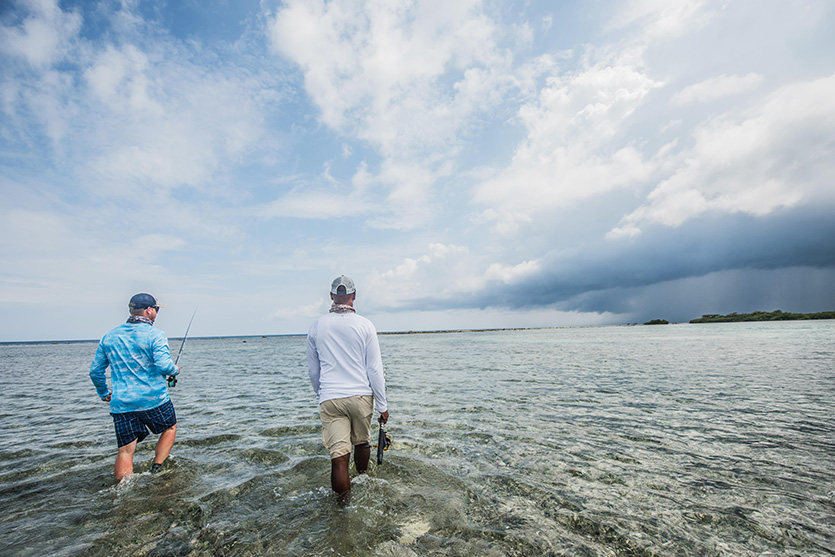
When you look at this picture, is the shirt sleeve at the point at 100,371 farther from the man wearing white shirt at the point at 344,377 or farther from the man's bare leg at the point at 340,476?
the man's bare leg at the point at 340,476

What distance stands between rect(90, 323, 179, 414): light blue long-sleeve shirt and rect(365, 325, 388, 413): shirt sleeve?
3.93 m

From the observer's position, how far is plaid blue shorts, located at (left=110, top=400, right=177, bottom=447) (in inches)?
282

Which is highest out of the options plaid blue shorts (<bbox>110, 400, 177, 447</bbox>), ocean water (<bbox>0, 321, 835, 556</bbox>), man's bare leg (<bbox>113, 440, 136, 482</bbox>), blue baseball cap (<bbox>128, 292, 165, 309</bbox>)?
blue baseball cap (<bbox>128, 292, 165, 309</bbox>)

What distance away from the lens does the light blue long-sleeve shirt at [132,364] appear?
707 cm

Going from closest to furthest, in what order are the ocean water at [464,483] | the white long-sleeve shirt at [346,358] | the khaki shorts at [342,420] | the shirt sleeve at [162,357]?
the ocean water at [464,483] < the khaki shorts at [342,420] < the white long-sleeve shirt at [346,358] < the shirt sleeve at [162,357]

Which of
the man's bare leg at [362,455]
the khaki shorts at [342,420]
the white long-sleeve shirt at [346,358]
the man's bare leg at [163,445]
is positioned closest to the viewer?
the khaki shorts at [342,420]

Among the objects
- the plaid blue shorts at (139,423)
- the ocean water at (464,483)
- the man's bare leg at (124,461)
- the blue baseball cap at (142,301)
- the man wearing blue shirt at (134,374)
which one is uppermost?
the blue baseball cap at (142,301)

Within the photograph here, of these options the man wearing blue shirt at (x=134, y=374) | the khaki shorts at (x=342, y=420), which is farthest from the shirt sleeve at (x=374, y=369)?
the man wearing blue shirt at (x=134, y=374)

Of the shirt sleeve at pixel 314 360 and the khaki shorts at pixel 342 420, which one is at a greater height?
the shirt sleeve at pixel 314 360

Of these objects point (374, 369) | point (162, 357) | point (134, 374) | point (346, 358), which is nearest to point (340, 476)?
point (374, 369)

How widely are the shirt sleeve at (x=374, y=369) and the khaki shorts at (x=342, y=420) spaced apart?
17 centimetres

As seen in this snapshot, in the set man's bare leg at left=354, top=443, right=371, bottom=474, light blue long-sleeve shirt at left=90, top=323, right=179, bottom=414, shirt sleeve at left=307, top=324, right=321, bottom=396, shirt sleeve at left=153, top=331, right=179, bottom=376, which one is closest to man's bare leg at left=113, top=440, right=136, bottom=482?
light blue long-sleeve shirt at left=90, top=323, right=179, bottom=414

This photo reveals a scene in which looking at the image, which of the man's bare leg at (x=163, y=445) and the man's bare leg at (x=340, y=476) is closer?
the man's bare leg at (x=340, y=476)

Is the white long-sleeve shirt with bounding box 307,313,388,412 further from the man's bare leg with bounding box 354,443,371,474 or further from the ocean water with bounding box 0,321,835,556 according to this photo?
the ocean water with bounding box 0,321,835,556
